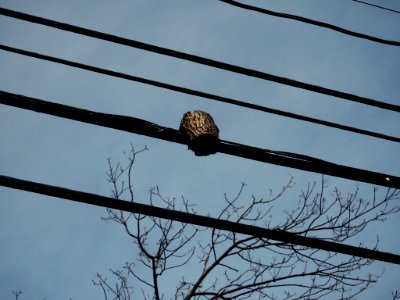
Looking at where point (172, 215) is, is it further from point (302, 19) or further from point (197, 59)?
point (302, 19)

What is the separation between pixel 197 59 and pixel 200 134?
545 mm

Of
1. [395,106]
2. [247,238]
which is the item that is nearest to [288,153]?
[395,106]

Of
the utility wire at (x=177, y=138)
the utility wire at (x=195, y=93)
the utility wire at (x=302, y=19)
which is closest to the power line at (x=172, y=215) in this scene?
the utility wire at (x=177, y=138)

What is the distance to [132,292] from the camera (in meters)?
8.30

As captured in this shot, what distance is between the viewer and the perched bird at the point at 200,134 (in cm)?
271

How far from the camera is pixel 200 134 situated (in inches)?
107

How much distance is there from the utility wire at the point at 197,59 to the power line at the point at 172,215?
3.58 feet

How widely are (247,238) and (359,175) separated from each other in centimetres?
528

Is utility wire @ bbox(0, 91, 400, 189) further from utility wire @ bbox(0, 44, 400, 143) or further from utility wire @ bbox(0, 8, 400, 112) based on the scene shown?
utility wire @ bbox(0, 8, 400, 112)

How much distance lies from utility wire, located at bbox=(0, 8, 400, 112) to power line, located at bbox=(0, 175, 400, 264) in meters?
1.09

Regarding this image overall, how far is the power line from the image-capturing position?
2.14 meters

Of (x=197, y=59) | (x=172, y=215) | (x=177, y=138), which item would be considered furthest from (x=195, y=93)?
(x=172, y=215)

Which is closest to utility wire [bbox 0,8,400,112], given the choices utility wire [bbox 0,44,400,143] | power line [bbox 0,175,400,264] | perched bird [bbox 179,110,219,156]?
utility wire [bbox 0,44,400,143]

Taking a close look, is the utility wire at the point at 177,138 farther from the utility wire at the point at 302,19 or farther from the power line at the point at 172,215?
the utility wire at the point at 302,19
